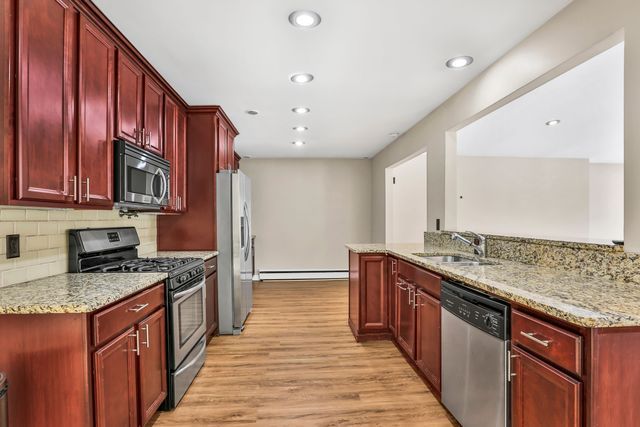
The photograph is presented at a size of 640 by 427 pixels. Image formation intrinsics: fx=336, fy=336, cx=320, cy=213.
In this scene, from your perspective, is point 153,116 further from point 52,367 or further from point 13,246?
point 52,367

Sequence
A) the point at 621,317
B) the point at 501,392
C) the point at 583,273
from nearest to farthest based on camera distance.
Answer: the point at 621,317
the point at 501,392
the point at 583,273

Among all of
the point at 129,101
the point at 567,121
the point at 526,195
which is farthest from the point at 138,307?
the point at 526,195

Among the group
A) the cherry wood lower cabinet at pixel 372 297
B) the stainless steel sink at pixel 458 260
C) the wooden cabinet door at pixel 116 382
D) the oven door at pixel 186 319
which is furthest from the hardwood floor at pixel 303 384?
the stainless steel sink at pixel 458 260

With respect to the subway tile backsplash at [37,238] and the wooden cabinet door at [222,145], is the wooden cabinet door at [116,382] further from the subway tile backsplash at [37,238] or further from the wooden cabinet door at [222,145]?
the wooden cabinet door at [222,145]

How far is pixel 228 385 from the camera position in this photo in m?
2.46

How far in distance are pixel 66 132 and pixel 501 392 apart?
2427 mm

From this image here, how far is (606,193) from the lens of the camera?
6055mm

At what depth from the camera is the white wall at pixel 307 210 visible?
6578 mm

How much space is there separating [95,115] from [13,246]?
819 millimetres

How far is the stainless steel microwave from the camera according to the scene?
2137 mm

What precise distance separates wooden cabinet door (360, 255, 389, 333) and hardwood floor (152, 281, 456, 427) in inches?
7.4

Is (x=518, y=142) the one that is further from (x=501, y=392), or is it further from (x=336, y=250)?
(x=501, y=392)

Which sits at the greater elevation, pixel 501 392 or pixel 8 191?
pixel 8 191

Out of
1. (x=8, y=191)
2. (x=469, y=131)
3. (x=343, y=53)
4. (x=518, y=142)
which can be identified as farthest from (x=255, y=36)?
(x=518, y=142)
